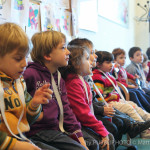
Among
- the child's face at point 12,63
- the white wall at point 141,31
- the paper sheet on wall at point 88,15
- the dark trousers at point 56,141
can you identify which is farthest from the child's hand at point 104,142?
the white wall at point 141,31

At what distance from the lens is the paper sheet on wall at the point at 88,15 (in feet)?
9.67

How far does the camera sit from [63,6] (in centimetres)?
235

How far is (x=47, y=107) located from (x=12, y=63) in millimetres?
427

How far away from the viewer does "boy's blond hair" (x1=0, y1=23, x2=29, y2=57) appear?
38.6 inches

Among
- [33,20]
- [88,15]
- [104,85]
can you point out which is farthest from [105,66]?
[88,15]

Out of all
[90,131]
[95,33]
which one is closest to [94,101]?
[90,131]

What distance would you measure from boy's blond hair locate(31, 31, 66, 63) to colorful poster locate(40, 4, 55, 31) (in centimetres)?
57

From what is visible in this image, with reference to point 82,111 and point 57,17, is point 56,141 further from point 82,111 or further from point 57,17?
point 57,17

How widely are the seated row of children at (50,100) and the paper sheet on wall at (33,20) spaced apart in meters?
0.36

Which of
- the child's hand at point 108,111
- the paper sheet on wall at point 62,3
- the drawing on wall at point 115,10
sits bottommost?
the child's hand at point 108,111

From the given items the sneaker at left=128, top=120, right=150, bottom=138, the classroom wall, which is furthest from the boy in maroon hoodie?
the classroom wall

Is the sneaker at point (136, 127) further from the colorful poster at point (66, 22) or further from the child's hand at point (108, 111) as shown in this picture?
the colorful poster at point (66, 22)

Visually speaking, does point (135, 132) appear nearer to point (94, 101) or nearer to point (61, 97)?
point (94, 101)

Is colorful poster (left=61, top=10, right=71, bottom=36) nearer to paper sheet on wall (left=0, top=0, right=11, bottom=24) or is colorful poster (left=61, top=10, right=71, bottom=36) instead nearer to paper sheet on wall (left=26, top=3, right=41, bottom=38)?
paper sheet on wall (left=26, top=3, right=41, bottom=38)
